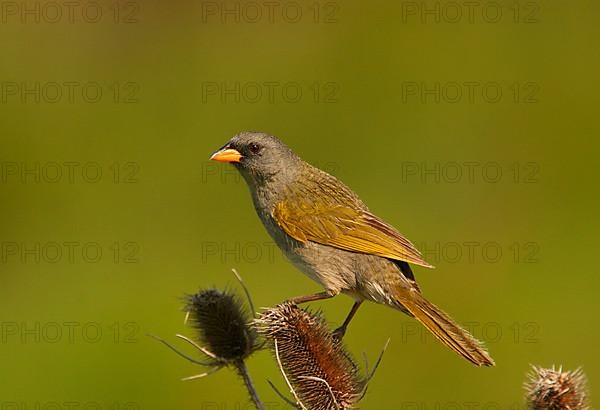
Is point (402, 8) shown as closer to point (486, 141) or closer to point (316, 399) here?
point (486, 141)

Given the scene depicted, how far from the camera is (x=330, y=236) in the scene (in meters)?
6.95

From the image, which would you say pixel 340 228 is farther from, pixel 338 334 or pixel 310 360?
pixel 310 360

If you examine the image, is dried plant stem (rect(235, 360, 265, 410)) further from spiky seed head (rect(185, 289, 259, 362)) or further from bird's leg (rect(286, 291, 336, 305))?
bird's leg (rect(286, 291, 336, 305))

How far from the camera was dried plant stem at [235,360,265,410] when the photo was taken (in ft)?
18.1

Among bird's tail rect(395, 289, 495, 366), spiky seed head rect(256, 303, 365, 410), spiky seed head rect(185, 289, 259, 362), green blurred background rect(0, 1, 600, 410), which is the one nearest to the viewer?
spiky seed head rect(256, 303, 365, 410)

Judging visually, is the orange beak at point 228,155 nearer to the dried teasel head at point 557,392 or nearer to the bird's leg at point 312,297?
the bird's leg at point 312,297

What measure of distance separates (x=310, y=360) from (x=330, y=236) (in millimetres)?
1194

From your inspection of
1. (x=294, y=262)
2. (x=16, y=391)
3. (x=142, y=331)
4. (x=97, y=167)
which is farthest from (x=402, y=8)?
(x=294, y=262)

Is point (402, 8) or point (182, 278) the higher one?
point (402, 8)

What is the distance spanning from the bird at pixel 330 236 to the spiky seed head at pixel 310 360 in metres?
0.49

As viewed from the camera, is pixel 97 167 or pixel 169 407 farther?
pixel 97 167

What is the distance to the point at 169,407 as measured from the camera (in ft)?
33.6

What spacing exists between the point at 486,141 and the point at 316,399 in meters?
10.1

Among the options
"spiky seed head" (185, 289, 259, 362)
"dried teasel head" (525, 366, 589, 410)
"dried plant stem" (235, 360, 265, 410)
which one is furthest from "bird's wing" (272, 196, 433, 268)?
"dried teasel head" (525, 366, 589, 410)
